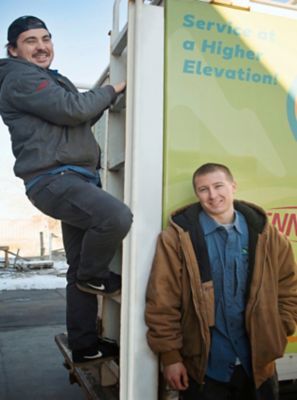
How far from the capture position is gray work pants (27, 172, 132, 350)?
222cm

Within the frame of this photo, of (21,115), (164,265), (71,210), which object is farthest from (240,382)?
(21,115)

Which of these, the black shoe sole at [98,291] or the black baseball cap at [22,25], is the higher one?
the black baseball cap at [22,25]

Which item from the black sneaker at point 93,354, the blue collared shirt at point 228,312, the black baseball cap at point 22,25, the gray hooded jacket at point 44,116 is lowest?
the black sneaker at point 93,354

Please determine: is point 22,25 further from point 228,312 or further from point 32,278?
point 32,278

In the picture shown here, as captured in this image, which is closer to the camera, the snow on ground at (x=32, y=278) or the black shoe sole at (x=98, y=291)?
the black shoe sole at (x=98, y=291)

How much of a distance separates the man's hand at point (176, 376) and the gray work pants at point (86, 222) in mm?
499

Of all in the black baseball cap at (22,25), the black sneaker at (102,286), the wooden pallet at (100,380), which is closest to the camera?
the black sneaker at (102,286)

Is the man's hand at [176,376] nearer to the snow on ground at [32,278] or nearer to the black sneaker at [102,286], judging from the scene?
the black sneaker at [102,286]

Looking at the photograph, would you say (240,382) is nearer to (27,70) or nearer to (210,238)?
(210,238)

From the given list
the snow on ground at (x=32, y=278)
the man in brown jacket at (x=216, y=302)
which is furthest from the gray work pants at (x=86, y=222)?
the snow on ground at (x=32, y=278)

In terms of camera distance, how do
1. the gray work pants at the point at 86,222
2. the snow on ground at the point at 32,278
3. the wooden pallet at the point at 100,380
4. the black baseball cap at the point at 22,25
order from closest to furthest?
the gray work pants at the point at 86,222 → the black baseball cap at the point at 22,25 → the wooden pallet at the point at 100,380 → the snow on ground at the point at 32,278

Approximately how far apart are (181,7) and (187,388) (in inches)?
72.6

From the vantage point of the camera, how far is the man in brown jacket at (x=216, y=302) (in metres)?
2.13

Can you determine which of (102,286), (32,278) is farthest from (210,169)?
(32,278)
